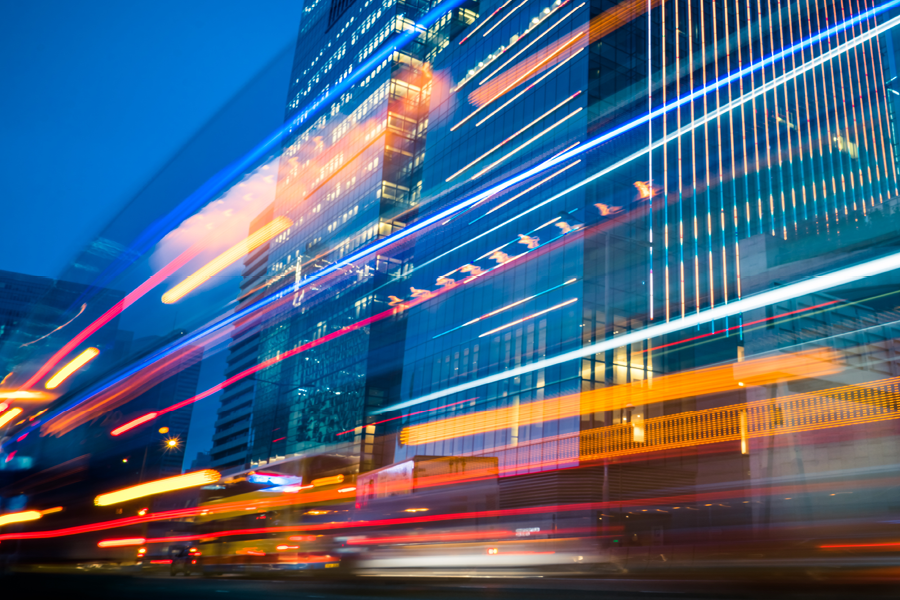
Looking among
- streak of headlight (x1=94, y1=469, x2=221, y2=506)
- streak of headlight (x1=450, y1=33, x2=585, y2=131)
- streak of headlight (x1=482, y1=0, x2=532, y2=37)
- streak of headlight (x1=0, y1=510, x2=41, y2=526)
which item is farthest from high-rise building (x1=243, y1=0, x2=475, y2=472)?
streak of headlight (x1=0, y1=510, x2=41, y2=526)

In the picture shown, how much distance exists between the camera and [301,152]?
275 ft

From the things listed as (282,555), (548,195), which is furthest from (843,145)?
(282,555)

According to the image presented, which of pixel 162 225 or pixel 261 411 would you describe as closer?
pixel 162 225

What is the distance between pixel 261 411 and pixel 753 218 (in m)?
67.9

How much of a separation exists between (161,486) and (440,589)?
41.7ft

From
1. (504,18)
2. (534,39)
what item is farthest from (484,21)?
(534,39)

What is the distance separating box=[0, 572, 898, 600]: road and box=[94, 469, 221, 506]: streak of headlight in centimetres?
410

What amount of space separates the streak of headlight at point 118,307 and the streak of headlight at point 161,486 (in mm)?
5898

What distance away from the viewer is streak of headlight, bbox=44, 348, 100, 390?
65.1 ft

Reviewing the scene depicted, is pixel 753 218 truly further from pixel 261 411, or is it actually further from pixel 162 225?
pixel 261 411

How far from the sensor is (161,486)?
1727 cm

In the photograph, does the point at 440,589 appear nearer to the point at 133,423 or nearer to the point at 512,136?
the point at 133,423

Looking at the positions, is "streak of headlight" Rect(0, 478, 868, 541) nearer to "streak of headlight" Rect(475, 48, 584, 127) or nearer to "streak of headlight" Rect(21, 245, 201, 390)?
"streak of headlight" Rect(21, 245, 201, 390)

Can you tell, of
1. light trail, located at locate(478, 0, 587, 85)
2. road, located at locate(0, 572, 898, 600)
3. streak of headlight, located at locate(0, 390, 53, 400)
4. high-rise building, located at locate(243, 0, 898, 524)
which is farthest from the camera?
light trail, located at locate(478, 0, 587, 85)
